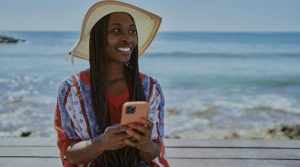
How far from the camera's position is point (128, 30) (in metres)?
1.77

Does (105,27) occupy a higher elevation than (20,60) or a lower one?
higher

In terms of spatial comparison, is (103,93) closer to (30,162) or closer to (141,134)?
(141,134)

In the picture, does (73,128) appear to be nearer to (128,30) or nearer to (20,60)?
(128,30)

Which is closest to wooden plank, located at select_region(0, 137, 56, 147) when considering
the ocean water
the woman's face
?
the ocean water

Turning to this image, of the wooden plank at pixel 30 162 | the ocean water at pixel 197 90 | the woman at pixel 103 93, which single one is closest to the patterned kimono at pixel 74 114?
the woman at pixel 103 93

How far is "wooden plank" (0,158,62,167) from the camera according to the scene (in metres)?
2.53

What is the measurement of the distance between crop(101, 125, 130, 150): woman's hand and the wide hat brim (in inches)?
15.5

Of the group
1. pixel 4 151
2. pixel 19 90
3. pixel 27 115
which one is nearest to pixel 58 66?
pixel 19 90

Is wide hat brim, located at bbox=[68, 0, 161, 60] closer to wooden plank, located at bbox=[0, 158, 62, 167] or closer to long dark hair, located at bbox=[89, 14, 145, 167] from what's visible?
long dark hair, located at bbox=[89, 14, 145, 167]

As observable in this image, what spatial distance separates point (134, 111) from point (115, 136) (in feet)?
0.40

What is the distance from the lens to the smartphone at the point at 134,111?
147 centimetres

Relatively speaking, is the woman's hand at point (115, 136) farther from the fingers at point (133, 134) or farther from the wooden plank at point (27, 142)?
the wooden plank at point (27, 142)

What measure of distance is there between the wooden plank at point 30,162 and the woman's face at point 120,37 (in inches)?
38.0

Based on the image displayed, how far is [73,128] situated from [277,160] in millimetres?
1239
